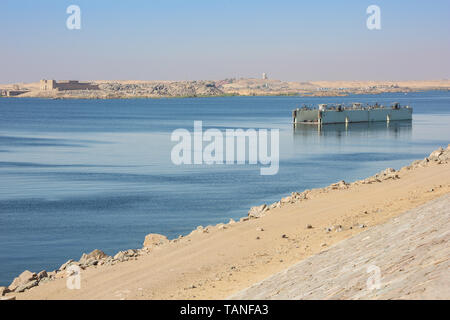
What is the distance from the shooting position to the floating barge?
3433 inches

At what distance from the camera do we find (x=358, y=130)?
3201 inches

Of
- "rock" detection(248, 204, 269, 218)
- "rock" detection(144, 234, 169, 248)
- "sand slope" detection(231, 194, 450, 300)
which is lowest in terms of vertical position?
"rock" detection(144, 234, 169, 248)

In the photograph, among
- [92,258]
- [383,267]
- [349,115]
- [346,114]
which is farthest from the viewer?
[349,115]

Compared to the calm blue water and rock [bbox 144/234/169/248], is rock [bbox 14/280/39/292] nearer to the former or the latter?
the calm blue water

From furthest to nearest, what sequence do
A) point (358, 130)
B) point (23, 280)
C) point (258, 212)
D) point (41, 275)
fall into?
point (358, 130) → point (258, 212) → point (41, 275) → point (23, 280)

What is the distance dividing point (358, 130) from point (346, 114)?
8615 millimetres

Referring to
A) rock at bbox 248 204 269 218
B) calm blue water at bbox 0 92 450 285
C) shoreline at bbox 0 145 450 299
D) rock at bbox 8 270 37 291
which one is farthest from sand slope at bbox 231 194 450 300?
calm blue water at bbox 0 92 450 285

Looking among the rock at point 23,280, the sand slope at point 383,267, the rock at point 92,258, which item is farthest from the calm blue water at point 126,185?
the sand slope at point 383,267

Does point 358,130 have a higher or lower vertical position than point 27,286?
lower

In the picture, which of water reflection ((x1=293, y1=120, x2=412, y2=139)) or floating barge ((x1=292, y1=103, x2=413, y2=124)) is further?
floating barge ((x1=292, y1=103, x2=413, y2=124))

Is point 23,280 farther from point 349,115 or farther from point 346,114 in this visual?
point 349,115

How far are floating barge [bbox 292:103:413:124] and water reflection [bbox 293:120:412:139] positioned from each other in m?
0.80

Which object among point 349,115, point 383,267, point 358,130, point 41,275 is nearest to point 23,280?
point 41,275

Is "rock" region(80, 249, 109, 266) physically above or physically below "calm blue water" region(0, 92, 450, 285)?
above
